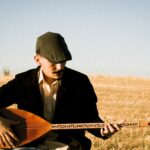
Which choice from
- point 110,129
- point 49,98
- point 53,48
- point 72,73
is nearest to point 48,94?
point 49,98

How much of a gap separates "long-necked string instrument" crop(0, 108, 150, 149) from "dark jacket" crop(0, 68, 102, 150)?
0.09 metres

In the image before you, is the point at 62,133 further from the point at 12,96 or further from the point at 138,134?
the point at 138,134

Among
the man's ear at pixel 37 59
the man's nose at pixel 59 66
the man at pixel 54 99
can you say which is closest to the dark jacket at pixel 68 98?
the man at pixel 54 99

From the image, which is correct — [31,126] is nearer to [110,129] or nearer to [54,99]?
[54,99]

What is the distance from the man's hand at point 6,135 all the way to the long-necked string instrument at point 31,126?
52 mm

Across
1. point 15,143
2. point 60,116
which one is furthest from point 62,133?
point 15,143

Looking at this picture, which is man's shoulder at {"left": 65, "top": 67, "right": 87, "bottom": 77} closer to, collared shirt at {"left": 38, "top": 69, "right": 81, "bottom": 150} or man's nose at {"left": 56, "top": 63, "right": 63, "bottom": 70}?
collared shirt at {"left": 38, "top": 69, "right": 81, "bottom": 150}

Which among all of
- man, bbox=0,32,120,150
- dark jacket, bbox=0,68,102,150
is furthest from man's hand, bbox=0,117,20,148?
dark jacket, bbox=0,68,102,150

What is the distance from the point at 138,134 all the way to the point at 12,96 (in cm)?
460

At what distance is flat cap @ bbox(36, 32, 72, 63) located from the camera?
472cm

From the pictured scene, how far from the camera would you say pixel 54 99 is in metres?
5.04

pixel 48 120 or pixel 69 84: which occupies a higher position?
pixel 69 84

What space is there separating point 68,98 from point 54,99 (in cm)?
15

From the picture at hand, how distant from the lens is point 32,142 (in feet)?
16.4
